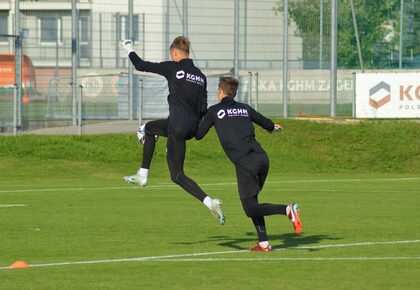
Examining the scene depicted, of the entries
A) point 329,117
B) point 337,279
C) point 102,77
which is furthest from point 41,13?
point 337,279

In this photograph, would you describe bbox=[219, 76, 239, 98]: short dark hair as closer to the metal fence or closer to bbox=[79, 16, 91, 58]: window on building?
the metal fence

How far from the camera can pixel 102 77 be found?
32594 millimetres

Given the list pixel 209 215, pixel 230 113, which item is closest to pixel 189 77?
pixel 230 113

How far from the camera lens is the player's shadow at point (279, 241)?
12.5 m

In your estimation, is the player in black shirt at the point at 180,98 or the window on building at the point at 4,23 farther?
the window on building at the point at 4,23

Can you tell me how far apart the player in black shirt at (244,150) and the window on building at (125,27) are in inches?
792

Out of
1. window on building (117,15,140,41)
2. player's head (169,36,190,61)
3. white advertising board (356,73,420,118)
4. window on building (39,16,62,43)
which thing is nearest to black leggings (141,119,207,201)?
player's head (169,36,190,61)

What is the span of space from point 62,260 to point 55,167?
52.1ft

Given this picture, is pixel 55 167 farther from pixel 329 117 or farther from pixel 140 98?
pixel 329 117

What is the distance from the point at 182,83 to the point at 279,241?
2.15 m

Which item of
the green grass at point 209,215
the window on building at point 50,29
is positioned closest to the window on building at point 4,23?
the window on building at point 50,29

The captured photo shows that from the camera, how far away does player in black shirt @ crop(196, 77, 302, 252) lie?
11.9 meters

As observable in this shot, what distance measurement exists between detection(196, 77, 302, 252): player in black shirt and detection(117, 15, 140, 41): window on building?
792 inches

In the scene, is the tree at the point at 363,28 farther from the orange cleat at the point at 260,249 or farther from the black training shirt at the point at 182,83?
the orange cleat at the point at 260,249
